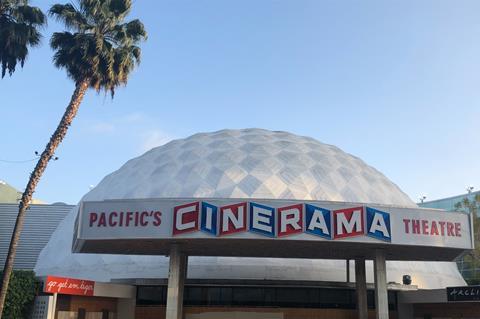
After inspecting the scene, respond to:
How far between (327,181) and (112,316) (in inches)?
562

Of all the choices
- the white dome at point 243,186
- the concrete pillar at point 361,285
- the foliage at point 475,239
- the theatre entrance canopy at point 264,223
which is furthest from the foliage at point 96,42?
the foliage at point 475,239

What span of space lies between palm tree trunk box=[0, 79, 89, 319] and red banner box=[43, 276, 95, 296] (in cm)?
191

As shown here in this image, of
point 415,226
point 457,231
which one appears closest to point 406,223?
point 415,226

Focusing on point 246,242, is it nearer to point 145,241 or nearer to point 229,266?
point 145,241

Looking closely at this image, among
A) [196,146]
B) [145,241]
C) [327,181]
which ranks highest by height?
[196,146]

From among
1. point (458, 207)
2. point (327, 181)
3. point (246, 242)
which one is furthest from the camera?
point (458, 207)

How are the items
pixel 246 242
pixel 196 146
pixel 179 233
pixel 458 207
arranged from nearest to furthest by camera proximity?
1. pixel 179 233
2. pixel 246 242
3. pixel 196 146
4. pixel 458 207

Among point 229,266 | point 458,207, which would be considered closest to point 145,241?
point 229,266

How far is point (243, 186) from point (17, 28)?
47.7ft

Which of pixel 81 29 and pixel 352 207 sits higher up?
pixel 81 29

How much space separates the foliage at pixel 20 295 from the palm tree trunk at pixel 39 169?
52 cm

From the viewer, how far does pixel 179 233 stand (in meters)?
18.6

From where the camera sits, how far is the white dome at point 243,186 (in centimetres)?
2881

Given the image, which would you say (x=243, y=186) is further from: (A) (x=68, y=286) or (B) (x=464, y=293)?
(B) (x=464, y=293)
